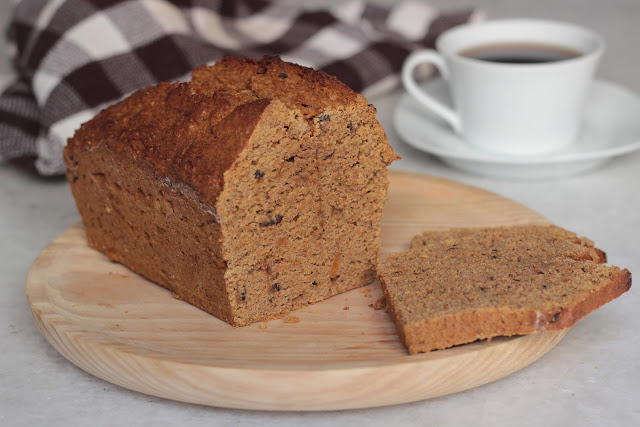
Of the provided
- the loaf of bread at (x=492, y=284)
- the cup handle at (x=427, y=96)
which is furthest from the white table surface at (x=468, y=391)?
the cup handle at (x=427, y=96)

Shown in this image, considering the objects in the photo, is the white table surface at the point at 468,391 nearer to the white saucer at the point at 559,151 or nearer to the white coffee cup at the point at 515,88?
the white saucer at the point at 559,151

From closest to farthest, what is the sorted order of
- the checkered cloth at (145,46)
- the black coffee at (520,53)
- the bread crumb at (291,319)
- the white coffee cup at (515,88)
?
the bread crumb at (291,319) → the white coffee cup at (515,88) → the black coffee at (520,53) → the checkered cloth at (145,46)

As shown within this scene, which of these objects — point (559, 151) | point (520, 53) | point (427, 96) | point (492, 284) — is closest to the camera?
point (492, 284)

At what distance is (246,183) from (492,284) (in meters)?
0.84

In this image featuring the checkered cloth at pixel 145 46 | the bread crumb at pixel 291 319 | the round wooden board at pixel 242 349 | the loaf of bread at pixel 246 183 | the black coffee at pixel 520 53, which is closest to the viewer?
the round wooden board at pixel 242 349

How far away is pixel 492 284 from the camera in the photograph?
2.59 meters

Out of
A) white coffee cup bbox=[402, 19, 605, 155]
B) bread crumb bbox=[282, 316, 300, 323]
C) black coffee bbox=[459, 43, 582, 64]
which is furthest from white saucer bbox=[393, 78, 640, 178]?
bread crumb bbox=[282, 316, 300, 323]

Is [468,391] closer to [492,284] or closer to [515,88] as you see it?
[492,284]

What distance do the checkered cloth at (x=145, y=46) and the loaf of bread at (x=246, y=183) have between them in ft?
3.90

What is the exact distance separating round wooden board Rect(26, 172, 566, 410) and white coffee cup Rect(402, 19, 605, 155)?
41.0 inches

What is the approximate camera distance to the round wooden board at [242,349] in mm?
2303

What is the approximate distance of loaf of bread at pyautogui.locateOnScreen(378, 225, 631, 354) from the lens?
94.6 inches

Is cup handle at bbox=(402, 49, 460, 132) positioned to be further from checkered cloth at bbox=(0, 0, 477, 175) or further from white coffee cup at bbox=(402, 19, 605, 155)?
checkered cloth at bbox=(0, 0, 477, 175)

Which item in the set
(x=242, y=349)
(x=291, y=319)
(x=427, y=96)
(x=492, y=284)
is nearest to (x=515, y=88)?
(x=427, y=96)
